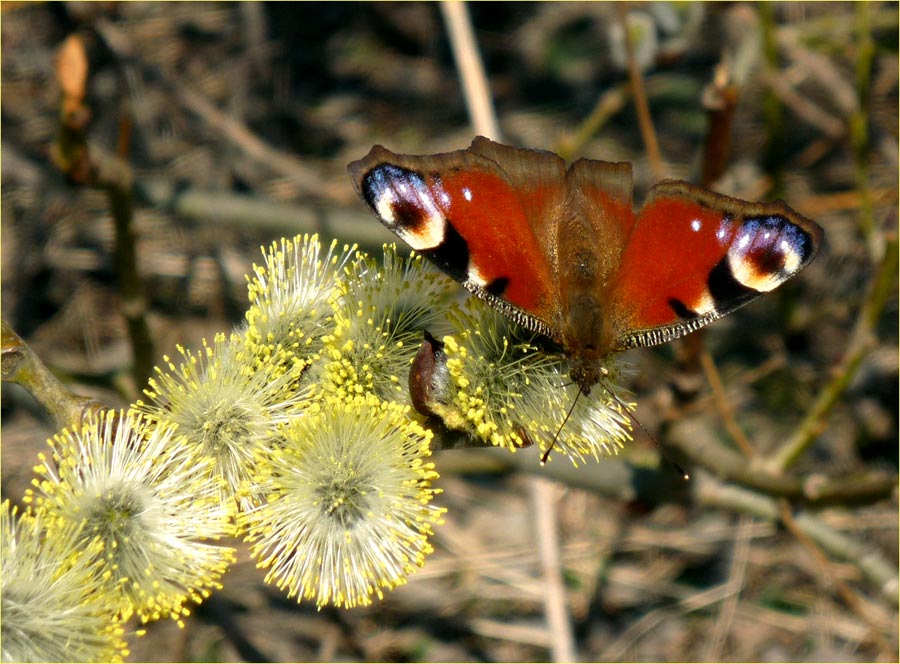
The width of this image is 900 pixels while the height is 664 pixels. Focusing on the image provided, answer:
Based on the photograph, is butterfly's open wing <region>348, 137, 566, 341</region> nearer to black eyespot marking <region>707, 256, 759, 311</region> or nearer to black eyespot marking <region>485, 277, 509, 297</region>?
black eyespot marking <region>485, 277, 509, 297</region>

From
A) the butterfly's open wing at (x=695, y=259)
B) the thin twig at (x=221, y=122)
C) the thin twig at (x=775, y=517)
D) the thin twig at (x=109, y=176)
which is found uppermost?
the thin twig at (x=221, y=122)

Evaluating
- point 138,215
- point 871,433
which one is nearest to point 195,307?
point 138,215

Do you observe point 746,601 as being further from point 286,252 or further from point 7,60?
point 7,60

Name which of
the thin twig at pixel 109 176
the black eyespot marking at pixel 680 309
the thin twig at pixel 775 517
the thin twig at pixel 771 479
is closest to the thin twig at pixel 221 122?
the thin twig at pixel 109 176

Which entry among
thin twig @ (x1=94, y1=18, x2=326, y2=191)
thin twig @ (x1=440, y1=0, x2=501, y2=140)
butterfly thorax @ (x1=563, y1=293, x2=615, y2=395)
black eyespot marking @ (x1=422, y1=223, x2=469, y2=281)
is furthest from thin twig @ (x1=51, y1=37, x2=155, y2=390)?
butterfly thorax @ (x1=563, y1=293, x2=615, y2=395)

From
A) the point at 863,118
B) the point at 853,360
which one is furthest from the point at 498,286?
the point at 863,118

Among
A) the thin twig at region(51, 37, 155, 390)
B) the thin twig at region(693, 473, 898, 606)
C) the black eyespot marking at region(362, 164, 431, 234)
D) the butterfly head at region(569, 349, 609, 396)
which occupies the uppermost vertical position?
the thin twig at region(51, 37, 155, 390)

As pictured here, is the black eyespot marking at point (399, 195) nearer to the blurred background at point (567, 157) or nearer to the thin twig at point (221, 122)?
the blurred background at point (567, 157)
